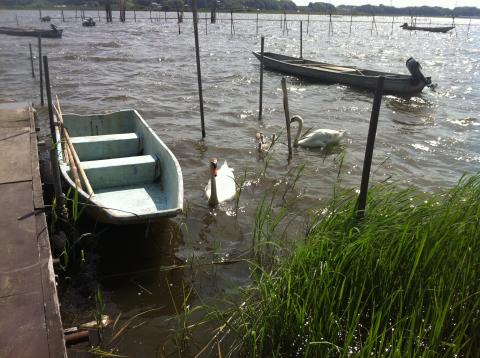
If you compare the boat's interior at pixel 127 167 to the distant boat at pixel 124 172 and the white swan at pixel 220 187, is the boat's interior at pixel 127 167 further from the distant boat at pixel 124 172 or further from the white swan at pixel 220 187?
the white swan at pixel 220 187

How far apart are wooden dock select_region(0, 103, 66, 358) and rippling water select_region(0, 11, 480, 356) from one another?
46.5 inches

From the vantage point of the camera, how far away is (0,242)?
4020mm

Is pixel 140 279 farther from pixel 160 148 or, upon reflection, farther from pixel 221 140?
pixel 221 140

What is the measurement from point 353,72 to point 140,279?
16.4 metres

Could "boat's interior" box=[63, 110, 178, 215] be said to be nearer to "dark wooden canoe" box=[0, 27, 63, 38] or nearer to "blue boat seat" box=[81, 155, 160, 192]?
"blue boat seat" box=[81, 155, 160, 192]

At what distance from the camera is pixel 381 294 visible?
11.1ft

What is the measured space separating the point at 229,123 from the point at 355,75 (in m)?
7.73

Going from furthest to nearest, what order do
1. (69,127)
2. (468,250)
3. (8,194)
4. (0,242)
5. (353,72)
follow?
1. (353,72)
2. (69,127)
3. (8,194)
4. (0,242)
5. (468,250)

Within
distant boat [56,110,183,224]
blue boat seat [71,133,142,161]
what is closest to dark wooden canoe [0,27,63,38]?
distant boat [56,110,183,224]

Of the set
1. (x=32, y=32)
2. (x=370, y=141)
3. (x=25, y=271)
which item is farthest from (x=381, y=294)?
(x=32, y=32)

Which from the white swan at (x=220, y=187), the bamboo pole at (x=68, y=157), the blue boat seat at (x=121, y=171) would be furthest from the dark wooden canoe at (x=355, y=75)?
the bamboo pole at (x=68, y=157)

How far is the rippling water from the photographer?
5543 millimetres

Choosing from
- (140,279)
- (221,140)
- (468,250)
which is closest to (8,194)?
(140,279)

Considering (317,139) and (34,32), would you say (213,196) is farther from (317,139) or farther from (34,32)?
(34,32)
